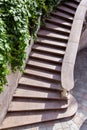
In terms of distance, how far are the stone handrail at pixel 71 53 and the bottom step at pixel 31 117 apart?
30.0 inches

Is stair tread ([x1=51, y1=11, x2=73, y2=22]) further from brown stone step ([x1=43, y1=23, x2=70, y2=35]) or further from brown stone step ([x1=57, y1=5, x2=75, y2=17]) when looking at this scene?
brown stone step ([x1=43, y1=23, x2=70, y2=35])

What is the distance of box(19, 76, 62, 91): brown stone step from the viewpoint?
9016 mm

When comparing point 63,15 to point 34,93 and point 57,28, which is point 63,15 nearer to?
point 57,28

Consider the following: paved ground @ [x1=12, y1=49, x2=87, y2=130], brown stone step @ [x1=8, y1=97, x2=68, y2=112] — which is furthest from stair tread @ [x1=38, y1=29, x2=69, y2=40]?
brown stone step @ [x1=8, y1=97, x2=68, y2=112]

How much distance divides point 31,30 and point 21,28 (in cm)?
152

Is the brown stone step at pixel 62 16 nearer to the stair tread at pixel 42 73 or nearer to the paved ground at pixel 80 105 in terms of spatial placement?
the paved ground at pixel 80 105

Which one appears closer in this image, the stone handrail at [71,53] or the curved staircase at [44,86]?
the curved staircase at [44,86]

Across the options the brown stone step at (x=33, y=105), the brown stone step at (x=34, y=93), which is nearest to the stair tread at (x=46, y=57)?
the brown stone step at (x=34, y=93)

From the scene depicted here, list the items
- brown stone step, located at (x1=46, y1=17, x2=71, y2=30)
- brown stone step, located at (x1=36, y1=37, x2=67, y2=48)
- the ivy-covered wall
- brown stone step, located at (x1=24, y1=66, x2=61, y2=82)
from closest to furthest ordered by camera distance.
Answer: the ivy-covered wall, brown stone step, located at (x1=24, y1=66, x2=61, y2=82), brown stone step, located at (x1=36, y1=37, x2=67, y2=48), brown stone step, located at (x1=46, y1=17, x2=71, y2=30)

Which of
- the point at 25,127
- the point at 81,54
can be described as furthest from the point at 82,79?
the point at 25,127

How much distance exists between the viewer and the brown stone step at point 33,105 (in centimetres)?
828

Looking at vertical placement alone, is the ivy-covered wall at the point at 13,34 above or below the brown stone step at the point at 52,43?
above

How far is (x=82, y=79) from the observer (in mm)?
11461

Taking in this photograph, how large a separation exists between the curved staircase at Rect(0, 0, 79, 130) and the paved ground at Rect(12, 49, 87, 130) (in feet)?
0.61
